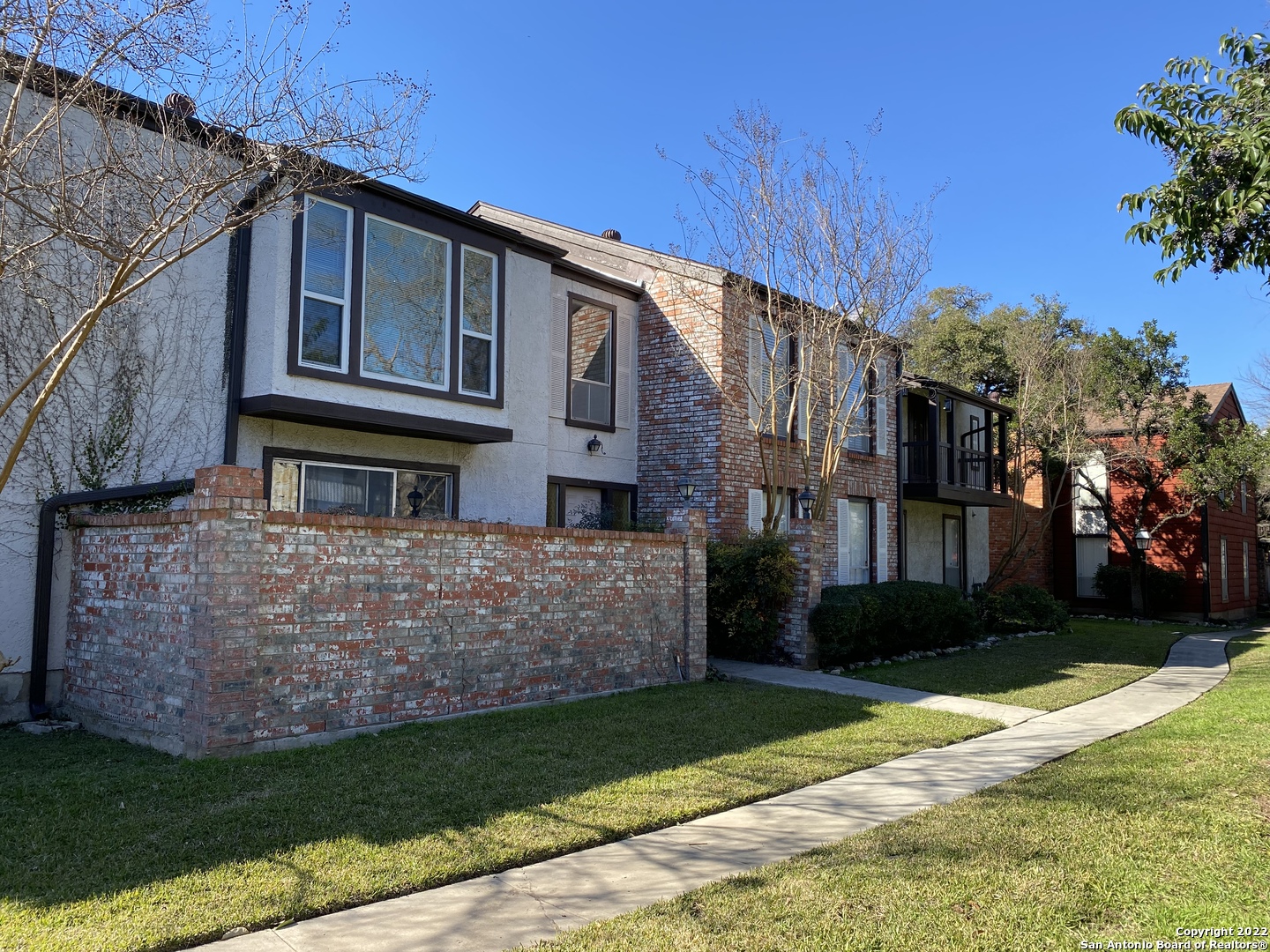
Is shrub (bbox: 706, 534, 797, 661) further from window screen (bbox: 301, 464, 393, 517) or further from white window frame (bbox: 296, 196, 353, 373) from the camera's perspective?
white window frame (bbox: 296, 196, 353, 373)

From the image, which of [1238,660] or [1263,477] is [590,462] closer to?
[1238,660]

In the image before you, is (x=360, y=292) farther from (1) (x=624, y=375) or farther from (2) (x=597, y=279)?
(1) (x=624, y=375)

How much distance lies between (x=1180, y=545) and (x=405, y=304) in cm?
2488

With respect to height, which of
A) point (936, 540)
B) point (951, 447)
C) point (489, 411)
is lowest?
point (936, 540)

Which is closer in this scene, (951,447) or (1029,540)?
(951,447)

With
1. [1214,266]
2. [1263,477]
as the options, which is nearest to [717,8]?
[1214,266]

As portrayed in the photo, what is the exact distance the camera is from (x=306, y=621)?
7.20 metres

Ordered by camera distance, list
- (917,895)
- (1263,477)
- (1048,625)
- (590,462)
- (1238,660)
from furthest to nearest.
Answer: (1263,477)
(1048,625)
(1238,660)
(590,462)
(917,895)

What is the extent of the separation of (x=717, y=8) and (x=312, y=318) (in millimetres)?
7718

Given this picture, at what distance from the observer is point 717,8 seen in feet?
43.9

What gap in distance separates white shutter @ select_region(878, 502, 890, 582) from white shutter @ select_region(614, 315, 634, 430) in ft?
20.7

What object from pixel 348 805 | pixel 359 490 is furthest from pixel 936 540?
pixel 348 805

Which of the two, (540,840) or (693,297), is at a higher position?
(693,297)

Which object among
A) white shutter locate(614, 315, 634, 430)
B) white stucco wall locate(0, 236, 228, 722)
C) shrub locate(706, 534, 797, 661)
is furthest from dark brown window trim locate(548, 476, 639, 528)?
white stucco wall locate(0, 236, 228, 722)
